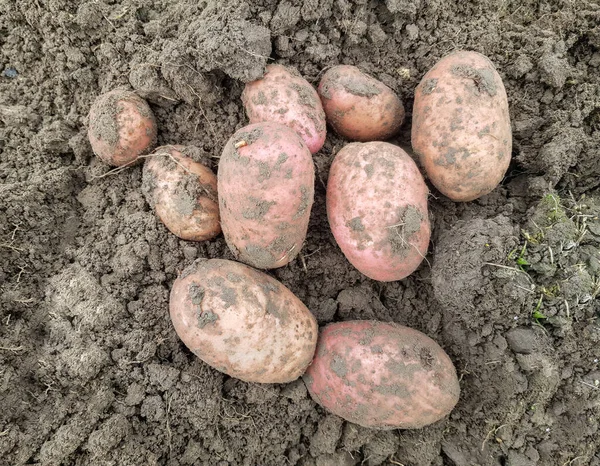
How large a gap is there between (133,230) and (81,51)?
860 mm

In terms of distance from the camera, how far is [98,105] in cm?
189

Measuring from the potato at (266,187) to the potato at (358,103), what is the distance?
0.34 m

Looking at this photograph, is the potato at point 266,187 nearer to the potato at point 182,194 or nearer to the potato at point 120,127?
the potato at point 182,194

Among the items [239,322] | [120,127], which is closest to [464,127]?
[239,322]

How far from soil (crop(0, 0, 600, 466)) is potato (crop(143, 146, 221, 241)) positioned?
0.09 meters

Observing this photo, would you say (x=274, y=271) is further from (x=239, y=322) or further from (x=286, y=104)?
(x=286, y=104)

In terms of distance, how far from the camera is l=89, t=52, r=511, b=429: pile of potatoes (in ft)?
5.47

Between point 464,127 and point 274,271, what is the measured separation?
971mm

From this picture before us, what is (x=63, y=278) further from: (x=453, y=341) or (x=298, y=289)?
(x=453, y=341)

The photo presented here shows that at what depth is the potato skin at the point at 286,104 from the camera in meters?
1.79

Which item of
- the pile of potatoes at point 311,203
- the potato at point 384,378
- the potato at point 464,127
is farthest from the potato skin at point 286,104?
the potato at point 384,378

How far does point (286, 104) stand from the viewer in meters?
1.78

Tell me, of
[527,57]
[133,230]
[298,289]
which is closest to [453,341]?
[298,289]

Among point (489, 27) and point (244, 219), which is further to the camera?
point (489, 27)
